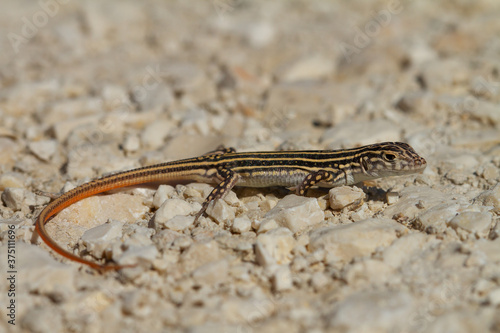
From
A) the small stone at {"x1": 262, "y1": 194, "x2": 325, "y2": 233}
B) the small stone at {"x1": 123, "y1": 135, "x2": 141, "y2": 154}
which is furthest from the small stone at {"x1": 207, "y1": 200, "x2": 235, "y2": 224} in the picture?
the small stone at {"x1": 123, "y1": 135, "x2": 141, "y2": 154}

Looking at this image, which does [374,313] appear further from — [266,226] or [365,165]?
[365,165]

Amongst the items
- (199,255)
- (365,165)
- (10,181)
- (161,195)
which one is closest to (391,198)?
(365,165)

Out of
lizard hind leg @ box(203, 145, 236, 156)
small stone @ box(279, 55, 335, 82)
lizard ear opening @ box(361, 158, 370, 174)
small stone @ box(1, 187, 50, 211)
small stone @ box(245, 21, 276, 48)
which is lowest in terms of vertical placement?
lizard ear opening @ box(361, 158, 370, 174)

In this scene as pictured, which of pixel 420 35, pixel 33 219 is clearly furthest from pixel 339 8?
pixel 33 219

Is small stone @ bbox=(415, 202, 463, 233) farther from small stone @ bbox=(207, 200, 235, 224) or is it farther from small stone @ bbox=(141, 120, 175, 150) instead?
small stone @ bbox=(141, 120, 175, 150)

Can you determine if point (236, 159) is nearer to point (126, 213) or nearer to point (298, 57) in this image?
point (126, 213)
